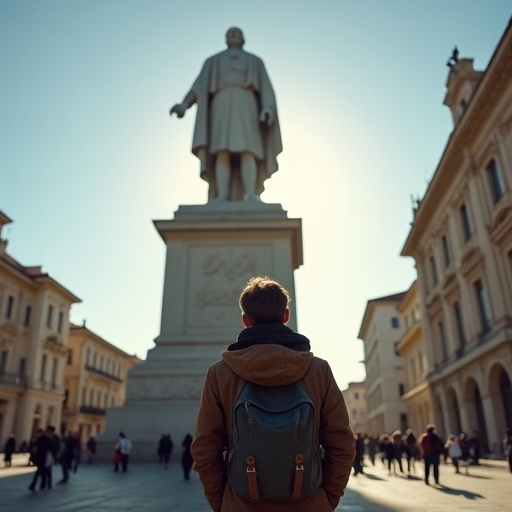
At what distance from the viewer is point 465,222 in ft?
80.4

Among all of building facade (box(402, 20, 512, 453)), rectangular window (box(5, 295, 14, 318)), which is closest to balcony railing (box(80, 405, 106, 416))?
rectangular window (box(5, 295, 14, 318))

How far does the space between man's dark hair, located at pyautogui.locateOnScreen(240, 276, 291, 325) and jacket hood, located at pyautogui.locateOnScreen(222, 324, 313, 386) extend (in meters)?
0.11

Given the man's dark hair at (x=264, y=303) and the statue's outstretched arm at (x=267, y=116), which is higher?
the statue's outstretched arm at (x=267, y=116)

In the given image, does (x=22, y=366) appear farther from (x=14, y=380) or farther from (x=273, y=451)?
(x=273, y=451)

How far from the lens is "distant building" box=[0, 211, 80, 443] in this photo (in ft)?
120

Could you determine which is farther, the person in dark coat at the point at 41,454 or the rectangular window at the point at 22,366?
the rectangular window at the point at 22,366

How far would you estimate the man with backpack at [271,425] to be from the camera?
1.48 m

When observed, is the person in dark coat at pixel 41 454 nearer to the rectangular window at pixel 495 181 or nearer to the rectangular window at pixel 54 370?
the rectangular window at pixel 495 181

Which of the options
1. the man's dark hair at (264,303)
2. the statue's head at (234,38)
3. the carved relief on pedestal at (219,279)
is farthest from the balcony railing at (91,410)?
the man's dark hair at (264,303)

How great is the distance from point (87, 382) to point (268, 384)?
2224 inches

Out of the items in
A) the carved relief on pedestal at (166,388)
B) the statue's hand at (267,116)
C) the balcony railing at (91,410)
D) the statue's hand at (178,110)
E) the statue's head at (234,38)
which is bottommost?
the carved relief on pedestal at (166,388)

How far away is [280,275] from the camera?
10.3m

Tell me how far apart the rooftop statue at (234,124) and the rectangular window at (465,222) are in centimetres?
1490

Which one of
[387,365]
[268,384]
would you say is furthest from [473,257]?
[387,365]
